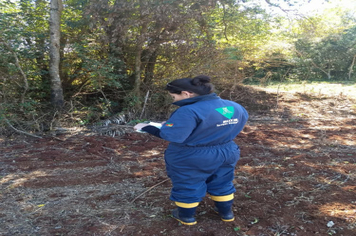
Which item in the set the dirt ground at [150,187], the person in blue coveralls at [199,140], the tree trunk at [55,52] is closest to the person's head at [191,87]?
the person in blue coveralls at [199,140]

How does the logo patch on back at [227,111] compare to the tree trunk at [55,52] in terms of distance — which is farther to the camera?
the tree trunk at [55,52]

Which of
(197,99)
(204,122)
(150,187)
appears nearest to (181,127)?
(204,122)

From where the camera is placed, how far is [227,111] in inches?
Answer: 87.5

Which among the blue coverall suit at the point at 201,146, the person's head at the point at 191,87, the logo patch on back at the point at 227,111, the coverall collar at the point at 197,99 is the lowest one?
the blue coverall suit at the point at 201,146

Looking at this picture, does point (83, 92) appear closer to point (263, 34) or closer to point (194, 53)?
point (194, 53)

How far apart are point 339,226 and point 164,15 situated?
17.8 feet

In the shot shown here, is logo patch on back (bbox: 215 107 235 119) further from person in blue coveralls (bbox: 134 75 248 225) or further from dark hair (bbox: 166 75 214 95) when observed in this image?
dark hair (bbox: 166 75 214 95)

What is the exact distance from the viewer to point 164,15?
638 centimetres

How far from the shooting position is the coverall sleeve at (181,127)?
6.75 ft

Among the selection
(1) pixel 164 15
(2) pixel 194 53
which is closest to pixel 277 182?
(1) pixel 164 15

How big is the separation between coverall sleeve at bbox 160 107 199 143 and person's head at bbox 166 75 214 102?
212 mm

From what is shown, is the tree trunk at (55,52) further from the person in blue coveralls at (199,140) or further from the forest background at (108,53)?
the person in blue coveralls at (199,140)

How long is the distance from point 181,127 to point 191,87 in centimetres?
37

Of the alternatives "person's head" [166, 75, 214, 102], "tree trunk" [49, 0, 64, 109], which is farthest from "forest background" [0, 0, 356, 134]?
"person's head" [166, 75, 214, 102]
